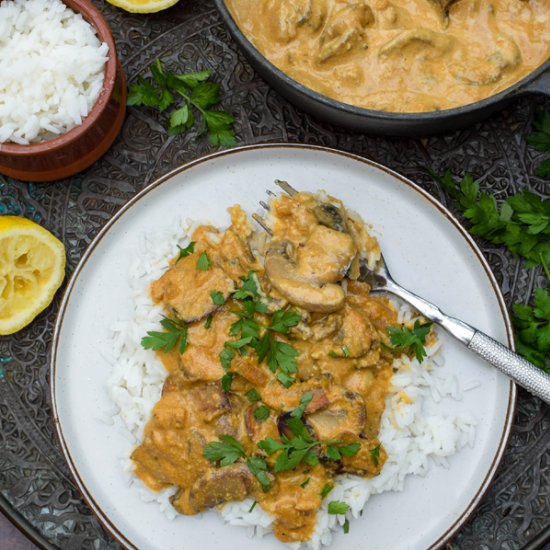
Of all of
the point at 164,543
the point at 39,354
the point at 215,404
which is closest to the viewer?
the point at 215,404

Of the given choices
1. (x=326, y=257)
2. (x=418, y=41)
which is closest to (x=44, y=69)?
(x=326, y=257)

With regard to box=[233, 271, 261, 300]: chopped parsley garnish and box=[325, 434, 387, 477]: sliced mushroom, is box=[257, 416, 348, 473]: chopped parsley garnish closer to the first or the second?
box=[325, 434, 387, 477]: sliced mushroom

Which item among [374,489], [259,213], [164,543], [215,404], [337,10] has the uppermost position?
[337,10]

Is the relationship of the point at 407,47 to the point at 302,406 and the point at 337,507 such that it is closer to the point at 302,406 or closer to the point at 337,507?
the point at 302,406

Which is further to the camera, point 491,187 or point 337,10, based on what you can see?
point 491,187

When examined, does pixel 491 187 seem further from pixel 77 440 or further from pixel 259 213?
pixel 77 440

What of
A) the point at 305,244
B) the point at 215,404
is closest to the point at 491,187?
the point at 305,244
